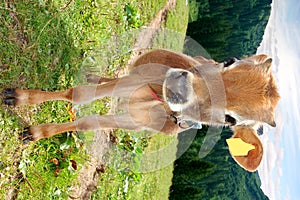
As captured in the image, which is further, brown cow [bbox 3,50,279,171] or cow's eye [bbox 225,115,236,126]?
cow's eye [bbox 225,115,236,126]

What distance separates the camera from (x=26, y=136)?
466 centimetres

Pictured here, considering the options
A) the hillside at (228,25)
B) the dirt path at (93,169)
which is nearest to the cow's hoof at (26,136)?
the dirt path at (93,169)

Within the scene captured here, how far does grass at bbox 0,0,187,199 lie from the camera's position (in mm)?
4504

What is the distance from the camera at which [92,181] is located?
261 inches

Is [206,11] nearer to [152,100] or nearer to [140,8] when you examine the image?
[140,8]

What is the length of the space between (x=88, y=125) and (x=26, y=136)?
762 millimetres

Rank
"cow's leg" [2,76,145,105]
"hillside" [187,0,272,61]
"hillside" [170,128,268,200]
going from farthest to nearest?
"hillside" [187,0,272,61], "hillside" [170,128,268,200], "cow's leg" [2,76,145,105]

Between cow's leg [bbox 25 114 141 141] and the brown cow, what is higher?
the brown cow

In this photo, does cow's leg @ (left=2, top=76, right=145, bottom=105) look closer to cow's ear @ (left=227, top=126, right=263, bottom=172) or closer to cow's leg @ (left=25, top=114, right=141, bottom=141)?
cow's leg @ (left=25, top=114, right=141, bottom=141)

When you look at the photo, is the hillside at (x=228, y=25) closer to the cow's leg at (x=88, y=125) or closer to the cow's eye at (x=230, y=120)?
the cow's leg at (x=88, y=125)

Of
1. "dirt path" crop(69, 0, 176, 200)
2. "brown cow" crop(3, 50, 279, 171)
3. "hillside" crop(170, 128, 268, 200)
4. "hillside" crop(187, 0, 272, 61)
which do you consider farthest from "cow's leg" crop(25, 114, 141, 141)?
"hillside" crop(187, 0, 272, 61)

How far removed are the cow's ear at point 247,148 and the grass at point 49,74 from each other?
2263 mm

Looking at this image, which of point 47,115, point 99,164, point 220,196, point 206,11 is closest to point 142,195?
point 99,164

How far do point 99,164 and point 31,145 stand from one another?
2347 millimetres
